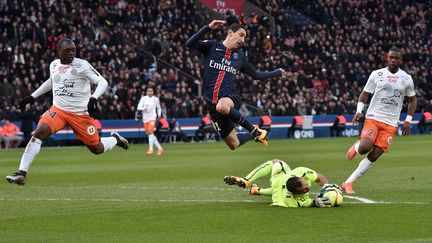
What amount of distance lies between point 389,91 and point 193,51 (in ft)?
120

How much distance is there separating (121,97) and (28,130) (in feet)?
18.1

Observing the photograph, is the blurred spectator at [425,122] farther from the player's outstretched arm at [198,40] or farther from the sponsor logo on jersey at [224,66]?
the player's outstretched arm at [198,40]

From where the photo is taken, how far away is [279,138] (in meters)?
54.0

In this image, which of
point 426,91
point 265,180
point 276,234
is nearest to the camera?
point 276,234

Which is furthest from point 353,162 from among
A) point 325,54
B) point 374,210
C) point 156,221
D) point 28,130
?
point 325,54

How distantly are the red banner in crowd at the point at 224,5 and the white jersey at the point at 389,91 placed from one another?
41863mm

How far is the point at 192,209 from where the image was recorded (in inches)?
581

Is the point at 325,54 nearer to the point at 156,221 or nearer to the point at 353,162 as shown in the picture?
the point at 353,162

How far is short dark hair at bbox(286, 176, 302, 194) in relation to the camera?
14414 mm

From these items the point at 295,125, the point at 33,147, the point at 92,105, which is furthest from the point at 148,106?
the point at 92,105

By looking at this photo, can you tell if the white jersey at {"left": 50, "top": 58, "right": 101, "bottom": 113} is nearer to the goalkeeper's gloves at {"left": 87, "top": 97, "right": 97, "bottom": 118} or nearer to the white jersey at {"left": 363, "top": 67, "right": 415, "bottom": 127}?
the goalkeeper's gloves at {"left": 87, "top": 97, "right": 97, "bottom": 118}

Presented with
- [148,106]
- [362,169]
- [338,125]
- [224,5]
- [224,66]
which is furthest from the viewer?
[224,5]

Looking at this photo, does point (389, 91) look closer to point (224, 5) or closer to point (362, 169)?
point (362, 169)

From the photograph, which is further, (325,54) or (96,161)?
(325,54)
